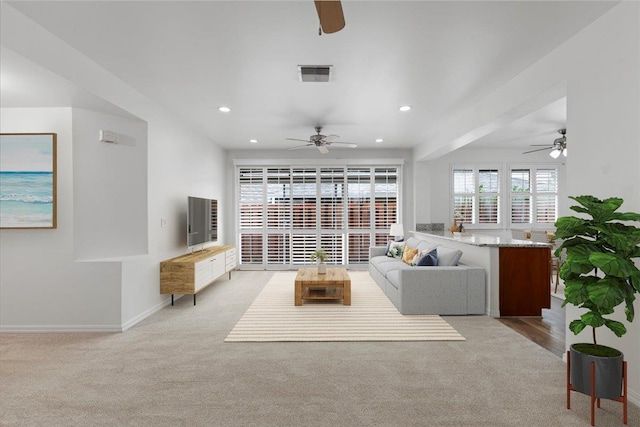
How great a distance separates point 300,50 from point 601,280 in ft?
8.86

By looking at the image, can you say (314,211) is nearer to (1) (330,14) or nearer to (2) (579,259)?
(2) (579,259)

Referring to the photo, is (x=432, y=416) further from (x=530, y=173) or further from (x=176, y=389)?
(x=530, y=173)

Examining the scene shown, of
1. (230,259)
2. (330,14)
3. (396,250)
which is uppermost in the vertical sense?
(330,14)

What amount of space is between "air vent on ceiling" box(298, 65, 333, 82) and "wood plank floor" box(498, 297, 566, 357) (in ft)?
10.8

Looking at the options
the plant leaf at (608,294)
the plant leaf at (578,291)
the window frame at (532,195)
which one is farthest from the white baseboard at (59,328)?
the window frame at (532,195)

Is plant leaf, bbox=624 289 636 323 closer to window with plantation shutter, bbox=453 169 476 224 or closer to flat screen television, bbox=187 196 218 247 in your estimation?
flat screen television, bbox=187 196 218 247

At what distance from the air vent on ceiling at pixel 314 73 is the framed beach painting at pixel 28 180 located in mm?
2719

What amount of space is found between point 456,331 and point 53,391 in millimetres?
3494

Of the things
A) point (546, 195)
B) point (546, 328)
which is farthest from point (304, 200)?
point (546, 195)

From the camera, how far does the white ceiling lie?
8.05 ft

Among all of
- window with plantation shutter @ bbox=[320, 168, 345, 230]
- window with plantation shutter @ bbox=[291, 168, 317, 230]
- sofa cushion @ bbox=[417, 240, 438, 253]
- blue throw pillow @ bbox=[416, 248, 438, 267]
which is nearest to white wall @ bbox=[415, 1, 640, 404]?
blue throw pillow @ bbox=[416, 248, 438, 267]

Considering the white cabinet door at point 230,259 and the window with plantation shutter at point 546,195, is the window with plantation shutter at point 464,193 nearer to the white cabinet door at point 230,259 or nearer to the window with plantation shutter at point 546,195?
the window with plantation shutter at point 546,195

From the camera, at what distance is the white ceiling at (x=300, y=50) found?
246cm

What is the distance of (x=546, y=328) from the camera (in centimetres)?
387
